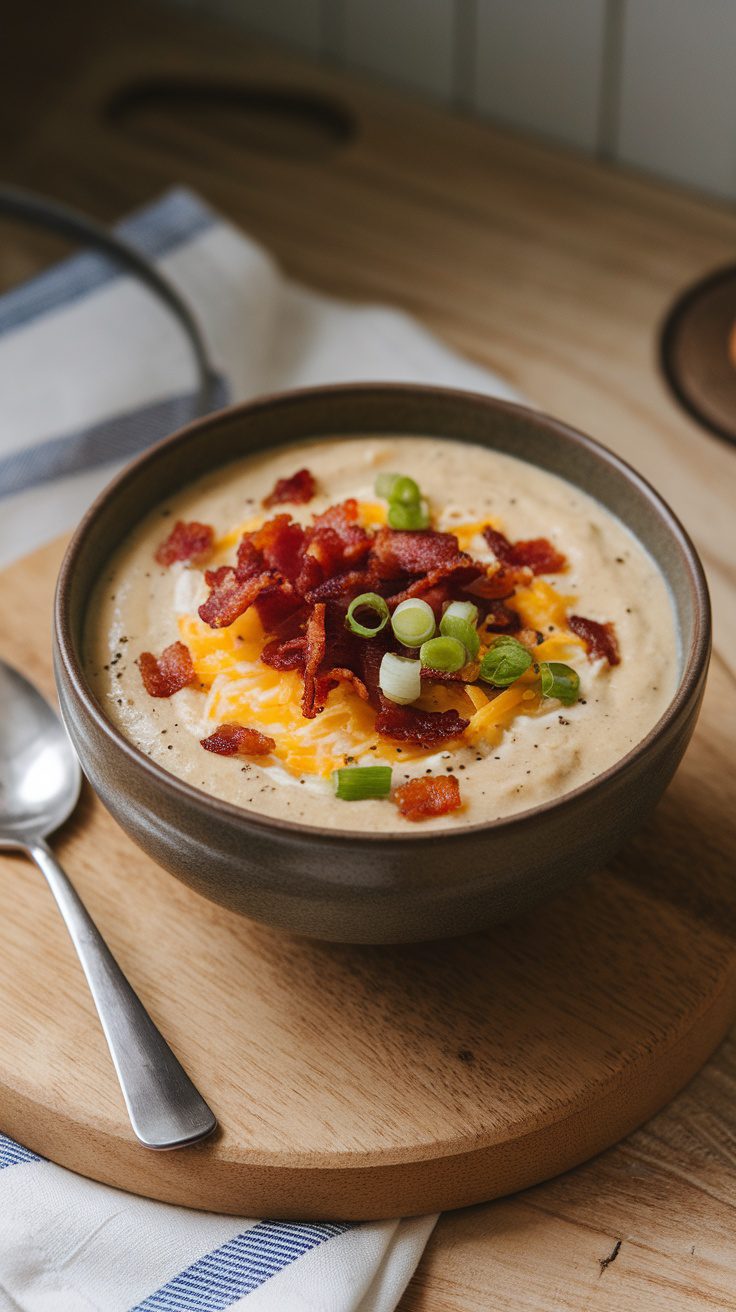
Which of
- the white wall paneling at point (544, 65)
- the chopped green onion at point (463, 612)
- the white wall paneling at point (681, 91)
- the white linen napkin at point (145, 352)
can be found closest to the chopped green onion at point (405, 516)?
the chopped green onion at point (463, 612)

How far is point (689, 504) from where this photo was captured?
10.6ft

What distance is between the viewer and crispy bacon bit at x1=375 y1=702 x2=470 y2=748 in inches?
82.9

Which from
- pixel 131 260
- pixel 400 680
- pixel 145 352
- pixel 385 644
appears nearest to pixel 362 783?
pixel 400 680

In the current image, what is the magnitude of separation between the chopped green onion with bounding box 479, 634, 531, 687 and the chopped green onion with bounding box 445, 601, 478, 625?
0.25 ft

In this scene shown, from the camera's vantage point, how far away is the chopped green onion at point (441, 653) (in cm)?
215

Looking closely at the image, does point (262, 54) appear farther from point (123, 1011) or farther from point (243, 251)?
point (123, 1011)

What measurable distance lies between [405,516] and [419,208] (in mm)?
2021

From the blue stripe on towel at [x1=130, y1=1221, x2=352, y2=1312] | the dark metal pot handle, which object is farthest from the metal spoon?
the dark metal pot handle

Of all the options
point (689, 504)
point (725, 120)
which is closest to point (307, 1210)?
point (689, 504)

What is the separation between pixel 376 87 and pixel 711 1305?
3848 millimetres

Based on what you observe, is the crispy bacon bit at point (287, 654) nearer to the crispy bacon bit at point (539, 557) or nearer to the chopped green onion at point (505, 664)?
the chopped green onion at point (505, 664)

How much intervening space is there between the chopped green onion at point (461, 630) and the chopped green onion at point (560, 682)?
0.36ft

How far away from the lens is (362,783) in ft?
6.60

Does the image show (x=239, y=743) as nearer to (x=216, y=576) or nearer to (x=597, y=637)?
(x=216, y=576)
